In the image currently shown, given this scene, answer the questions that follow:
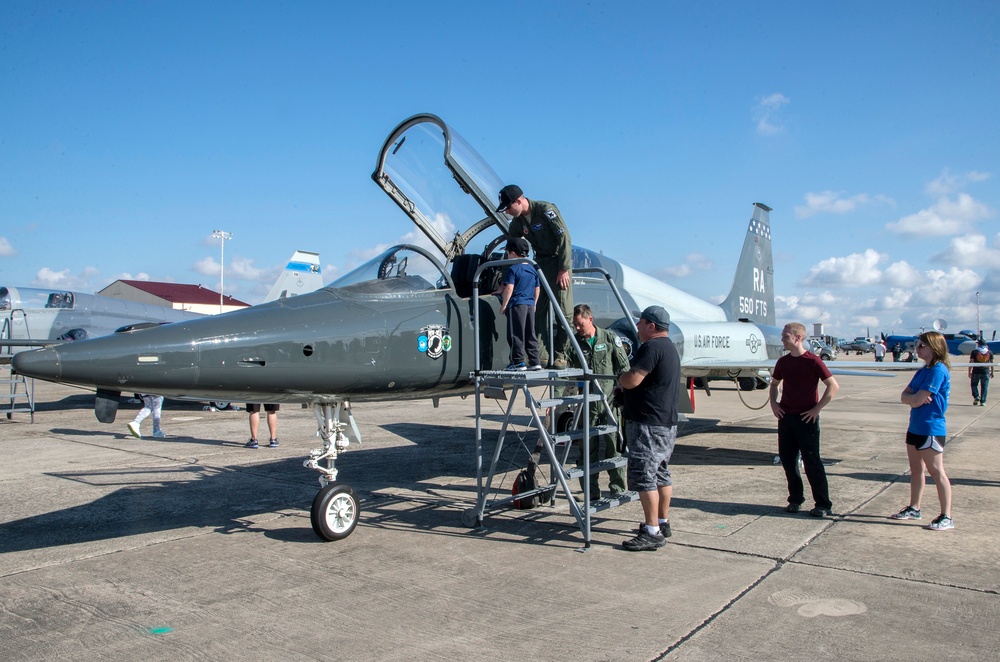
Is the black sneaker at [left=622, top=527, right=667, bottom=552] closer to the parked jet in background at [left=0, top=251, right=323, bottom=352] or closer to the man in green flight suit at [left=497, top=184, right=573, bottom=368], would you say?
the man in green flight suit at [left=497, top=184, right=573, bottom=368]

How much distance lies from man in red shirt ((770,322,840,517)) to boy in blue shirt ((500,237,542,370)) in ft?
7.20

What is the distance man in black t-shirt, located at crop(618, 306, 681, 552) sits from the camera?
5.22m

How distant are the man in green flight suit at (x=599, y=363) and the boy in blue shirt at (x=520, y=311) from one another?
22.6 inches

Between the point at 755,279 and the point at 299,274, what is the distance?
12100 mm

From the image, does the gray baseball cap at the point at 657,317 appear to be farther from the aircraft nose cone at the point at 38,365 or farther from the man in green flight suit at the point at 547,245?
the aircraft nose cone at the point at 38,365

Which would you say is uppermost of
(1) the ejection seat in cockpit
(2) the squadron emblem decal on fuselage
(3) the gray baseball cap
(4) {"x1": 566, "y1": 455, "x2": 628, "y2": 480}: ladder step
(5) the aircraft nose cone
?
(1) the ejection seat in cockpit

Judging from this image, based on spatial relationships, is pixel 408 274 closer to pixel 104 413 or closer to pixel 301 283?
pixel 104 413

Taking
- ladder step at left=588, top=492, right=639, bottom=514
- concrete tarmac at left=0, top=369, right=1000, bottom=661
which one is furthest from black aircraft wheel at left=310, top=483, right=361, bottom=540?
ladder step at left=588, top=492, right=639, bottom=514

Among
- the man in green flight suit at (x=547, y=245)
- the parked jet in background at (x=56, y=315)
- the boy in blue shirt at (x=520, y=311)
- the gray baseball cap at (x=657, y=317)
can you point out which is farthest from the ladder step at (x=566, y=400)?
the parked jet in background at (x=56, y=315)

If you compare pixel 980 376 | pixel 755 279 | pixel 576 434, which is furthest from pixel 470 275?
pixel 980 376

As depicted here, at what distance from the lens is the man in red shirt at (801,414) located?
614cm

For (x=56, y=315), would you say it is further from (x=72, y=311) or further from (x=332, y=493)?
(x=332, y=493)

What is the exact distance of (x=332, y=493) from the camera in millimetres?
5566

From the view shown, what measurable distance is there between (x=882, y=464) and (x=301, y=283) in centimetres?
1524
